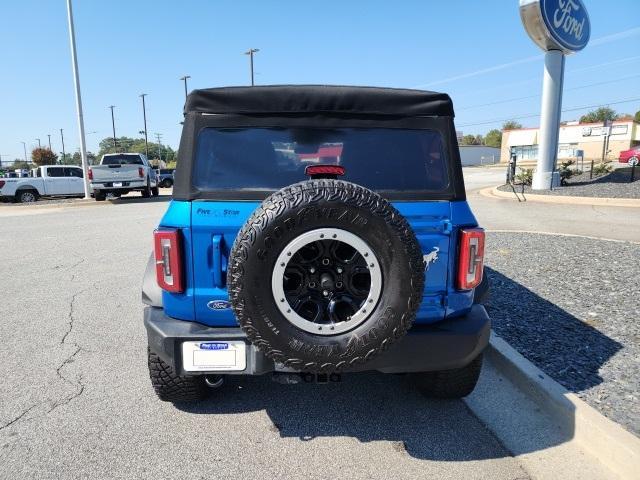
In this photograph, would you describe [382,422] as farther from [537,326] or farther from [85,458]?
[537,326]

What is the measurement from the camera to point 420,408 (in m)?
2.94

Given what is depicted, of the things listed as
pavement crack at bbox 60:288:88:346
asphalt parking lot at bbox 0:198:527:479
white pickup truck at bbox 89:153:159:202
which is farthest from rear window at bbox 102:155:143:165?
asphalt parking lot at bbox 0:198:527:479

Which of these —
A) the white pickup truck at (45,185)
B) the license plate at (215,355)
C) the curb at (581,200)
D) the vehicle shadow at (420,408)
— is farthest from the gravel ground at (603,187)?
the white pickup truck at (45,185)

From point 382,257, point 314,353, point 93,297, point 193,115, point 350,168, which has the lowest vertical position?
point 93,297

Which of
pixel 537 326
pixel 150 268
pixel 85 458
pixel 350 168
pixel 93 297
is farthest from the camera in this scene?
pixel 93 297

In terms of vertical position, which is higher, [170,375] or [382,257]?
[382,257]

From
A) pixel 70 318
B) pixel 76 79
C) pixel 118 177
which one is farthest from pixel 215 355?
pixel 76 79

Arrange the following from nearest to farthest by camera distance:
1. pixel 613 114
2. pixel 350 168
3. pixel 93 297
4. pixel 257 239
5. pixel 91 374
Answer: pixel 257 239
pixel 350 168
pixel 91 374
pixel 93 297
pixel 613 114

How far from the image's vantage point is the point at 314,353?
2.13 meters

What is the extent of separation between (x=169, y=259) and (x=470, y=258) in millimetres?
1644

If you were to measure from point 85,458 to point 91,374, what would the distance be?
3.65 feet

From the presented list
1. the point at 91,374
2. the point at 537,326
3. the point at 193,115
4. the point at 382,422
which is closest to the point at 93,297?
the point at 91,374

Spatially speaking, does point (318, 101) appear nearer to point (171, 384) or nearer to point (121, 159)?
point (171, 384)

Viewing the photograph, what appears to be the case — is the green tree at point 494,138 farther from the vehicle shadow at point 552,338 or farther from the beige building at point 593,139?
the vehicle shadow at point 552,338
